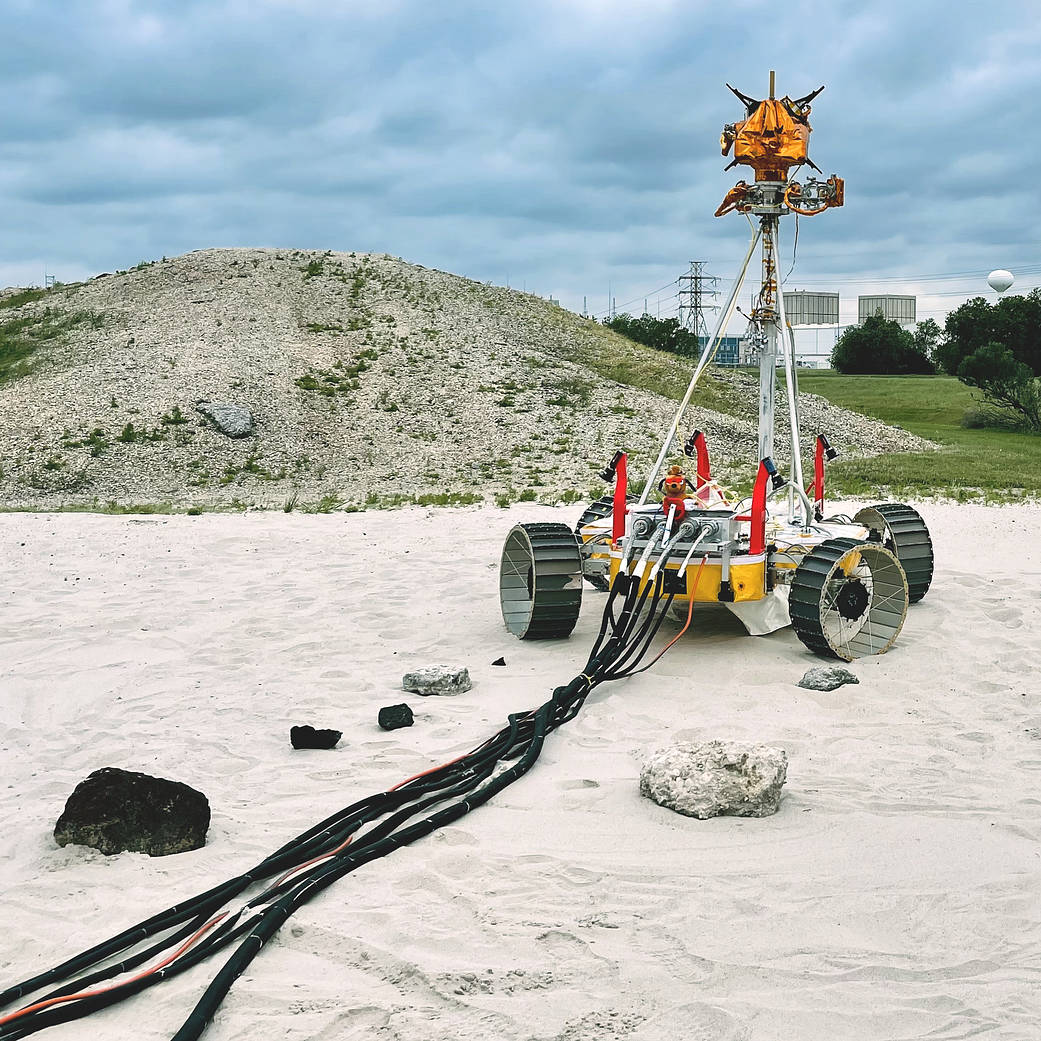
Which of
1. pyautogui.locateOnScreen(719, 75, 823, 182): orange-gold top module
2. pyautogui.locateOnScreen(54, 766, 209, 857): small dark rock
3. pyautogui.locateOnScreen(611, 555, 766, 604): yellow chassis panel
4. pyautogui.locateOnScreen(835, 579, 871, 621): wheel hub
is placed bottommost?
pyautogui.locateOnScreen(54, 766, 209, 857): small dark rock

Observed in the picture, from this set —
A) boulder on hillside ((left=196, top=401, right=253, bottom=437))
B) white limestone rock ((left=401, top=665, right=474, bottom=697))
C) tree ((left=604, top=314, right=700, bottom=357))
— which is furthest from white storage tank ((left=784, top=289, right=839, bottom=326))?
tree ((left=604, top=314, right=700, bottom=357))

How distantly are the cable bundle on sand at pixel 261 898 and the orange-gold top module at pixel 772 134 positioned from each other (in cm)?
441

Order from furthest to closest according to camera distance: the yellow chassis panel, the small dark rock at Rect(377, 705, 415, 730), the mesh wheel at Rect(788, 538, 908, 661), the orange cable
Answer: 1. the yellow chassis panel
2. the mesh wheel at Rect(788, 538, 908, 661)
3. the small dark rock at Rect(377, 705, 415, 730)
4. the orange cable

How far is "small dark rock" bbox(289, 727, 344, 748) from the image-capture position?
5441 mm

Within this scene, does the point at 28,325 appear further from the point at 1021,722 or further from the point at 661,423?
the point at 1021,722

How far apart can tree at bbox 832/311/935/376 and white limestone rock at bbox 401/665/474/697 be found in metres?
56.0

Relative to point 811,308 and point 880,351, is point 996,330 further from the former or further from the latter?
point 811,308

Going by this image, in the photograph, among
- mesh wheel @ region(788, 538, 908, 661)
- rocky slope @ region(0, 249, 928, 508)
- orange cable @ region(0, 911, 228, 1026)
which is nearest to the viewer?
orange cable @ region(0, 911, 228, 1026)

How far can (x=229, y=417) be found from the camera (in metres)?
25.5

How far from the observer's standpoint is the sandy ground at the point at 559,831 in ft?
10.6

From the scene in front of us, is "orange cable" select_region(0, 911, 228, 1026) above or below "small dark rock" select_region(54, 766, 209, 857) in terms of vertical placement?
below

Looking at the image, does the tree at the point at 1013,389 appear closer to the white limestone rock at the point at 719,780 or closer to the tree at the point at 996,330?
the tree at the point at 996,330

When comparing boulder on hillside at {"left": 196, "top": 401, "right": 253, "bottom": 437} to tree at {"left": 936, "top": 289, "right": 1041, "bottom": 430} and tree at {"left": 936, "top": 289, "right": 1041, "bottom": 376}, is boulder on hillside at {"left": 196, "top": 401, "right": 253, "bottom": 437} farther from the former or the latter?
tree at {"left": 936, "top": 289, "right": 1041, "bottom": 376}

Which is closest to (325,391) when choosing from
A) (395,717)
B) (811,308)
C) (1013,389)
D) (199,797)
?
(811,308)
